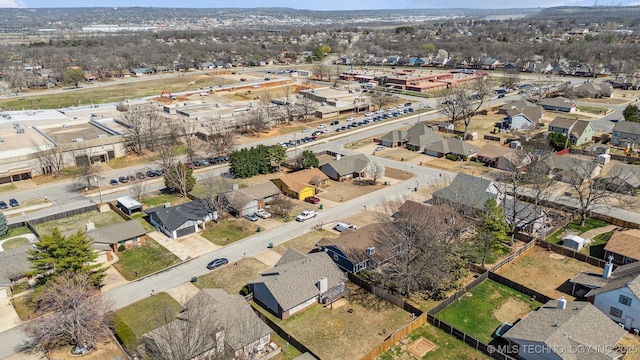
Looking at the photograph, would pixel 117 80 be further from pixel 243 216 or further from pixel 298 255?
pixel 298 255

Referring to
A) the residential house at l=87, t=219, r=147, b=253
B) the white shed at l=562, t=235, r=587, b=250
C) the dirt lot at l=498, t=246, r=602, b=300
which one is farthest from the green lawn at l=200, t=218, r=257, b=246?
the white shed at l=562, t=235, r=587, b=250

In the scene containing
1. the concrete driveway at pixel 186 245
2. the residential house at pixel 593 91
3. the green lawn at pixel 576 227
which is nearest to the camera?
the concrete driveway at pixel 186 245

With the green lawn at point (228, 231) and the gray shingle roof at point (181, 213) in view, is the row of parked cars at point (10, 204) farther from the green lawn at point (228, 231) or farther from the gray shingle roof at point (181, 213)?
the green lawn at point (228, 231)

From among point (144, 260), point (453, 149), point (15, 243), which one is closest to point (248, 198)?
point (144, 260)

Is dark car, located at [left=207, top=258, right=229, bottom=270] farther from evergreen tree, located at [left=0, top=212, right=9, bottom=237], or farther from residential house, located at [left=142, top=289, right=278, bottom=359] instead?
evergreen tree, located at [left=0, top=212, right=9, bottom=237]

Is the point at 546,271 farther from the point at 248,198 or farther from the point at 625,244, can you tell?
the point at 248,198

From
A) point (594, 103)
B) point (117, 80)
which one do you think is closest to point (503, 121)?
point (594, 103)

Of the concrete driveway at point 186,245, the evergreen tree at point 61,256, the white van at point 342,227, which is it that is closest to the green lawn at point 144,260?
the concrete driveway at point 186,245
